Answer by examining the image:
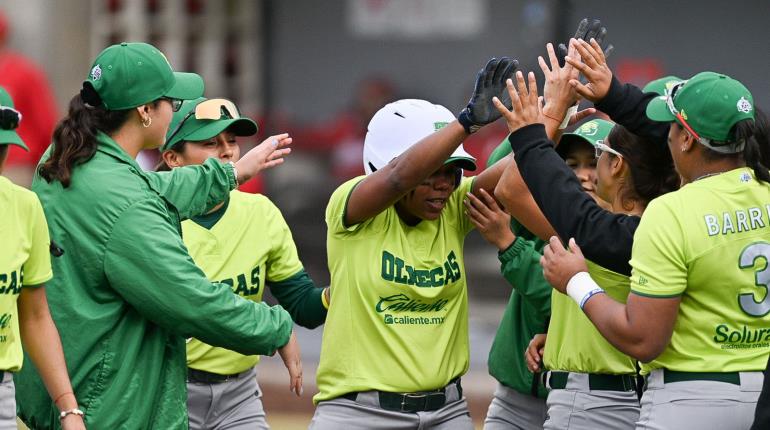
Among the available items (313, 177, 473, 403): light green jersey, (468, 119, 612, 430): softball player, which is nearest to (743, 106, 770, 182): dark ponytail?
(468, 119, 612, 430): softball player

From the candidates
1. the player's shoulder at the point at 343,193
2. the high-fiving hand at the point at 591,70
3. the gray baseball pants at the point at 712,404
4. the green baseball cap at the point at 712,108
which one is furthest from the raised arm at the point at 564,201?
the player's shoulder at the point at 343,193

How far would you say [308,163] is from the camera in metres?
12.5

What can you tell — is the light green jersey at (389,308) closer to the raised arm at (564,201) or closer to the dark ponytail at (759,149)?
the raised arm at (564,201)

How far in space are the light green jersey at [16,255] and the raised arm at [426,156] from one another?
45.0 inches

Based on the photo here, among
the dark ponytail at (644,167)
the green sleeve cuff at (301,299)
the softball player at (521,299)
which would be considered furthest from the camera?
the green sleeve cuff at (301,299)

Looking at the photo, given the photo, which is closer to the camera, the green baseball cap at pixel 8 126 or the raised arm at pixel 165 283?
the green baseball cap at pixel 8 126

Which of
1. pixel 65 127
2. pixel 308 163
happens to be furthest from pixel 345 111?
pixel 65 127

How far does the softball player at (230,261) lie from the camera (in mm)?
5145

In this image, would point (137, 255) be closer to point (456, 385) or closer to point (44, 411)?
point (44, 411)

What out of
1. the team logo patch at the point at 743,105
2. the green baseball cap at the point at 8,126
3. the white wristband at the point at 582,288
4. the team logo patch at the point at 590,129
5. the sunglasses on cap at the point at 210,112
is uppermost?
the team logo patch at the point at 743,105

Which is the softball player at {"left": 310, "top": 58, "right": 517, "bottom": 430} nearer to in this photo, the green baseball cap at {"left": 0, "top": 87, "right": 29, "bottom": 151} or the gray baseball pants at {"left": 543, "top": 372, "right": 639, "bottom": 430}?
the gray baseball pants at {"left": 543, "top": 372, "right": 639, "bottom": 430}

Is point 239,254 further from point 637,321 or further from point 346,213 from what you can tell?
point 637,321

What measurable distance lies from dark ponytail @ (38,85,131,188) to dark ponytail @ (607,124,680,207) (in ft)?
5.40

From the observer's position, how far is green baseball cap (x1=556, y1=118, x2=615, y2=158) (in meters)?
4.98
